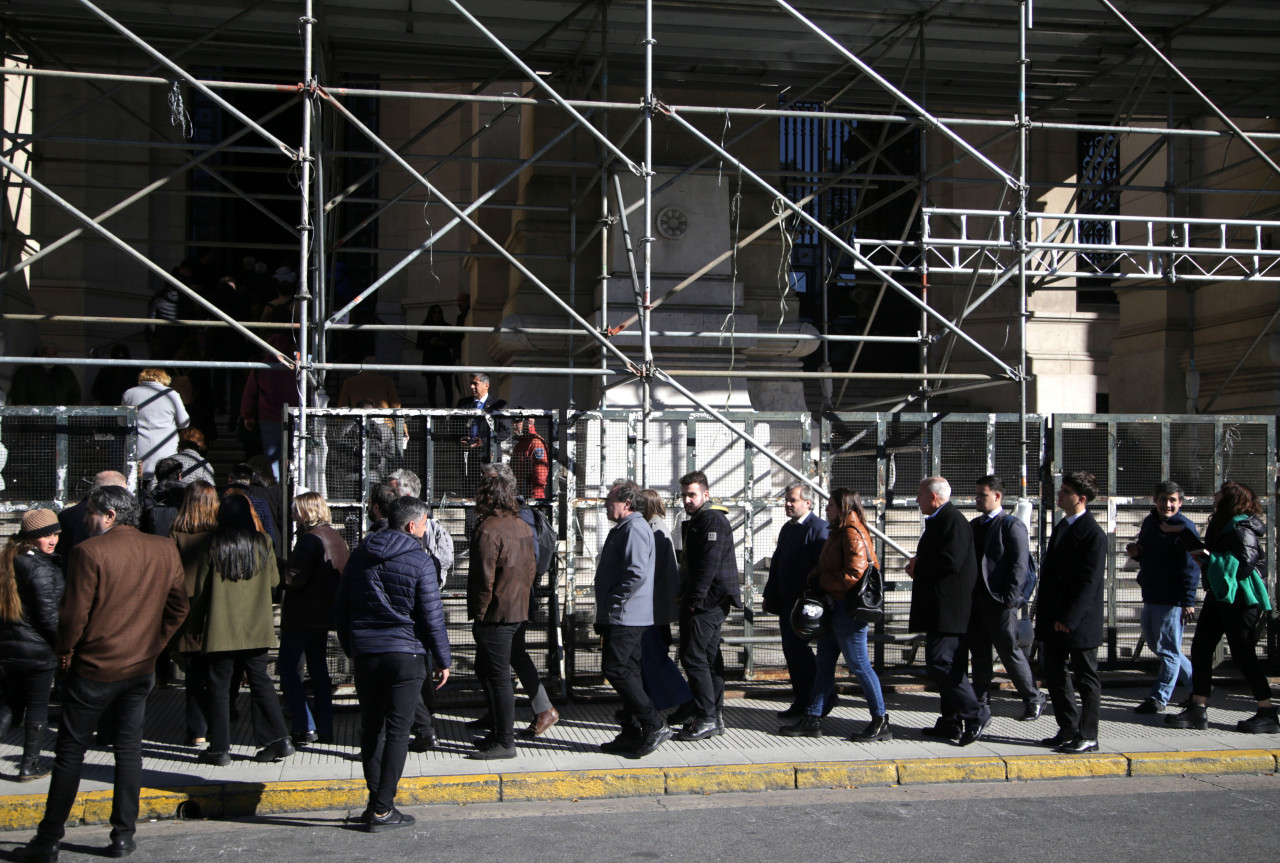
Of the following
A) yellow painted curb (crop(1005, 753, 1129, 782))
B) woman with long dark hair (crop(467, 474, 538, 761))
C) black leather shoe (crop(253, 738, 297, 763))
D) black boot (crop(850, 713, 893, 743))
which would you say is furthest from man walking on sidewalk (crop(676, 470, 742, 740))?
black leather shoe (crop(253, 738, 297, 763))

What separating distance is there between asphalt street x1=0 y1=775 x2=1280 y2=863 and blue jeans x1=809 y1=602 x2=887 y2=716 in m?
0.69

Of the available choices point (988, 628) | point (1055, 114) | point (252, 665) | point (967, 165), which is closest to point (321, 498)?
point (252, 665)

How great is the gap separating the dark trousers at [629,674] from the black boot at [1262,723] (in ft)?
12.7

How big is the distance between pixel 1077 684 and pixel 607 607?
2948 mm

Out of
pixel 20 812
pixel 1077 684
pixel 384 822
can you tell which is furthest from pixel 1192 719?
pixel 20 812

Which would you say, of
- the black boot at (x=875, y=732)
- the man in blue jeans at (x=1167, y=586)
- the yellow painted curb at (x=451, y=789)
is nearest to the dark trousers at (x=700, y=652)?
the black boot at (x=875, y=732)

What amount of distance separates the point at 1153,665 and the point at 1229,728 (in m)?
1.36

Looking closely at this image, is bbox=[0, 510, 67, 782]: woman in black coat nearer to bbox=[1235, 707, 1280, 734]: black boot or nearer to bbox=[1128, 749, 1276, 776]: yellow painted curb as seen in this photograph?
bbox=[1128, 749, 1276, 776]: yellow painted curb

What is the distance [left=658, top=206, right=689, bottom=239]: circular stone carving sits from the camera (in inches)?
471

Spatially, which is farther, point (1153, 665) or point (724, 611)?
point (1153, 665)

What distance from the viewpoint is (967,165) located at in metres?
16.8

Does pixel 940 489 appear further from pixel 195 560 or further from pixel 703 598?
pixel 195 560

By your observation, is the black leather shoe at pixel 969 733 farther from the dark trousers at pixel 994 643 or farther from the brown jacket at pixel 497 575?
the brown jacket at pixel 497 575

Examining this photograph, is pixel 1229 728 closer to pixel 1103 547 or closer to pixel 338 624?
pixel 1103 547
